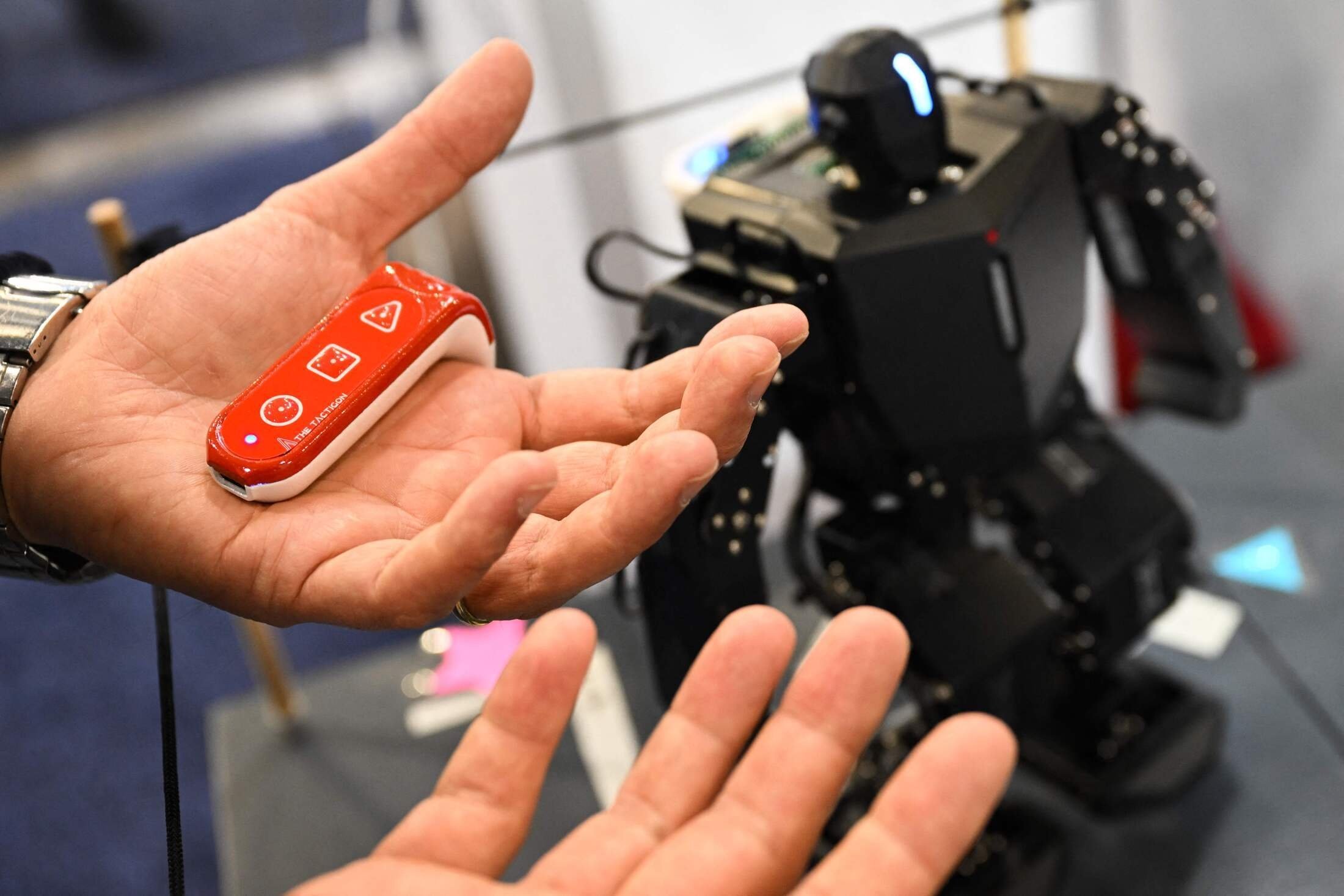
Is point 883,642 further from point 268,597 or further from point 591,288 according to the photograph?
point 591,288

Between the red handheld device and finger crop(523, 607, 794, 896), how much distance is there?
0.27m

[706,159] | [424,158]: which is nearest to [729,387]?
[424,158]

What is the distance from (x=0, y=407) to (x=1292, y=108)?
168cm

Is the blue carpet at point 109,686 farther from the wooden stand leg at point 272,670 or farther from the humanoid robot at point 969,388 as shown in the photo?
the humanoid robot at point 969,388

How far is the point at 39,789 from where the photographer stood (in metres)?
1.40

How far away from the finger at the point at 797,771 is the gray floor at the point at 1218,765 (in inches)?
12.6

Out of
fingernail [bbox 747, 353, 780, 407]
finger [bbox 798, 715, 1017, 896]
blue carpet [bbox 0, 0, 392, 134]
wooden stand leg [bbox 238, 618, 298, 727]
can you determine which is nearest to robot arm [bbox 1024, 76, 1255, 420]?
fingernail [bbox 747, 353, 780, 407]

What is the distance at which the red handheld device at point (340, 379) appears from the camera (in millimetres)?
673

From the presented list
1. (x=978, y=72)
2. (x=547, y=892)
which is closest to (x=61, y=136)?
(x=978, y=72)

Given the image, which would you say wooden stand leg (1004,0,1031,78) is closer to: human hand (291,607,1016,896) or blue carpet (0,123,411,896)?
blue carpet (0,123,411,896)

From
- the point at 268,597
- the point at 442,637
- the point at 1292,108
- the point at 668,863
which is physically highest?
the point at 268,597

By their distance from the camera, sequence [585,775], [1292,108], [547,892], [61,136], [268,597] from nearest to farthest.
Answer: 1. [547,892]
2. [268,597]
3. [585,775]
4. [1292,108]
5. [61,136]

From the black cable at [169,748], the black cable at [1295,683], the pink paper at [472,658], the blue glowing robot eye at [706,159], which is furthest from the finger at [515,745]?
the black cable at [1295,683]

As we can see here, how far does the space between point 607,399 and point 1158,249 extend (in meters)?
0.69
